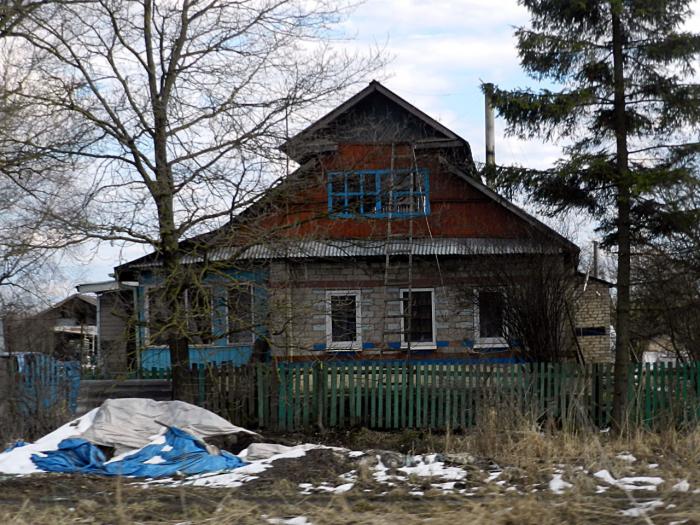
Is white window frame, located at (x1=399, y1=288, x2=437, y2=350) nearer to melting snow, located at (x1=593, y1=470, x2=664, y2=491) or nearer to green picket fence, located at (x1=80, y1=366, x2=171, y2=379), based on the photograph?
green picket fence, located at (x1=80, y1=366, x2=171, y2=379)

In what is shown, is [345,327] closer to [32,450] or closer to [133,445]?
[133,445]

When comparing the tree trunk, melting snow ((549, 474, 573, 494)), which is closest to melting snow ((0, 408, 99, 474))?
melting snow ((549, 474, 573, 494))

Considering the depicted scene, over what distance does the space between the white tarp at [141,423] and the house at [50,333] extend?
14.7 feet

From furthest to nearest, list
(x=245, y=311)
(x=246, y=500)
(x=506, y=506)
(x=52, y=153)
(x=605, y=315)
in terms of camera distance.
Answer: (x=605, y=315)
(x=245, y=311)
(x=52, y=153)
(x=246, y=500)
(x=506, y=506)

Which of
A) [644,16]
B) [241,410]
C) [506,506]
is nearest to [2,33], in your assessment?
[241,410]

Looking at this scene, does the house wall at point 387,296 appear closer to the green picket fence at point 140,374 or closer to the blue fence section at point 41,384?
the green picket fence at point 140,374

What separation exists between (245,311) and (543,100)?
20.3 feet

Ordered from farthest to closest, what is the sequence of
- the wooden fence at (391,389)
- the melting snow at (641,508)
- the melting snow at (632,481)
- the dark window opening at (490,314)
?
the dark window opening at (490,314) < the wooden fence at (391,389) < the melting snow at (632,481) < the melting snow at (641,508)

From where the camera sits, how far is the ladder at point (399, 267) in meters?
19.0

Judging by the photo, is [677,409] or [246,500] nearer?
[246,500]

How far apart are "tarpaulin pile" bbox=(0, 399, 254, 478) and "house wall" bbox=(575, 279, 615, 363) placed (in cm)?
1323

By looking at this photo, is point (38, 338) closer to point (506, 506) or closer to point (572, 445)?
point (572, 445)

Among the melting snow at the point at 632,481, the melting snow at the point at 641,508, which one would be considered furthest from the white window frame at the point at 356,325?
the melting snow at the point at 641,508

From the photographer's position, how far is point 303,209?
1499 centimetres
